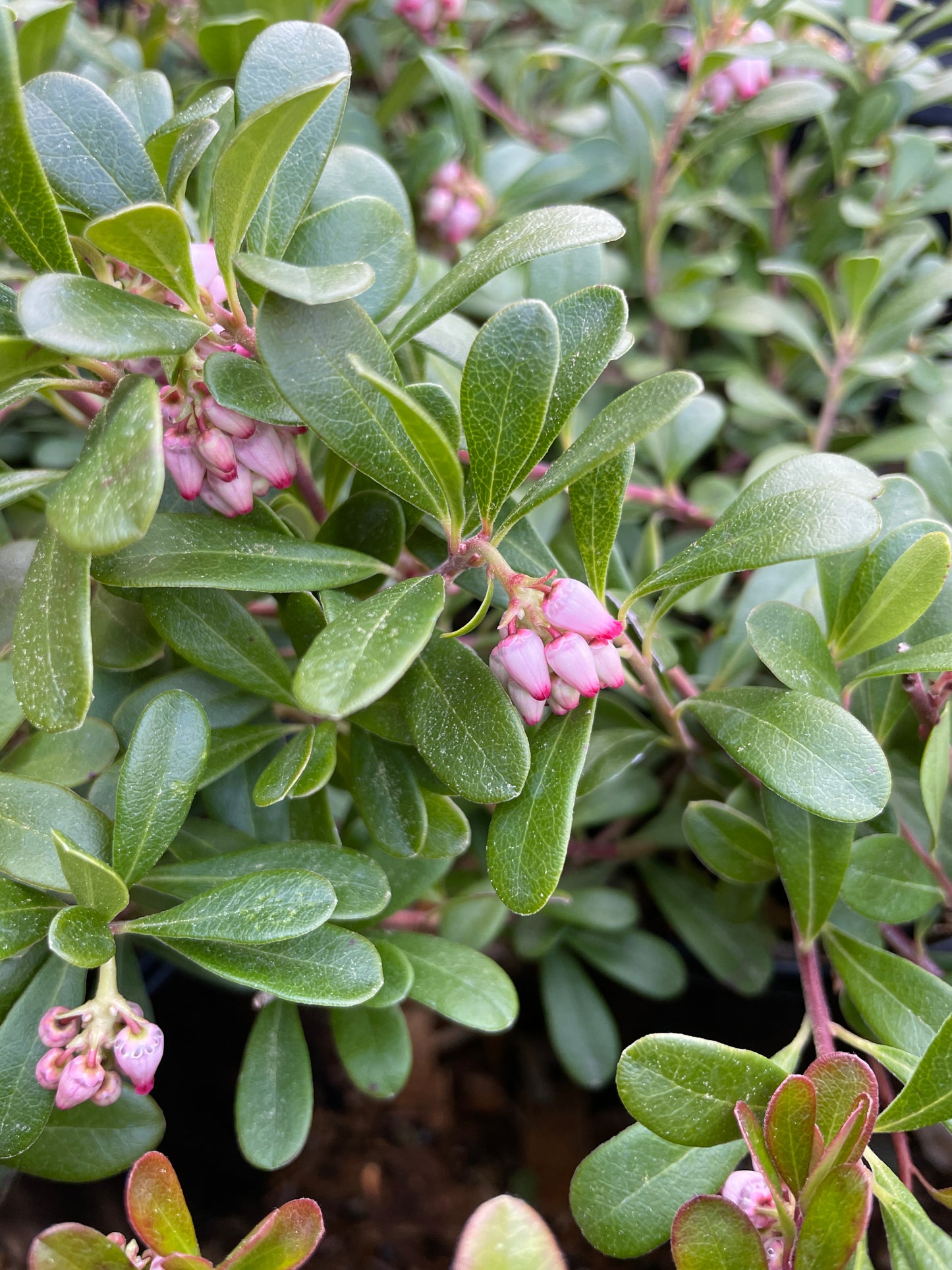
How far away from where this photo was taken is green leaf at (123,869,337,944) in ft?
1.72

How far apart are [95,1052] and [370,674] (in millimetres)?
319

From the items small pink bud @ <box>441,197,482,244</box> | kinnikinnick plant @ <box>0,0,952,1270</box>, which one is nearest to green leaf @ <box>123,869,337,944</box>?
kinnikinnick plant @ <box>0,0,952,1270</box>

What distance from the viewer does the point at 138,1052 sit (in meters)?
0.57

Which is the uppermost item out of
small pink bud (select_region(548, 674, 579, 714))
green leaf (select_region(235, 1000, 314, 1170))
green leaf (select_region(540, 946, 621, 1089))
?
small pink bud (select_region(548, 674, 579, 714))

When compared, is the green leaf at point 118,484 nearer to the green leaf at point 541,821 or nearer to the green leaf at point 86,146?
the green leaf at point 86,146

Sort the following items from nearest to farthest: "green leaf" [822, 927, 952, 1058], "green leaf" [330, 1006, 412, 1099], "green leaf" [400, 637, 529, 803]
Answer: "green leaf" [400, 637, 529, 803], "green leaf" [822, 927, 952, 1058], "green leaf" [330, 1006, 412, 1099]

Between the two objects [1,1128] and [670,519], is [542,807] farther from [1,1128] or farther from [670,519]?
[670,519]

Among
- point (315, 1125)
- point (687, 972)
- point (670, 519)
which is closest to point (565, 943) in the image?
point (687, 972)

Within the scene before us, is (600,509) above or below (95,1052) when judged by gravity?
above

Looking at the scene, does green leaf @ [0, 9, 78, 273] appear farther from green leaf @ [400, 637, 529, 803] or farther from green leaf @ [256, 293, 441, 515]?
green leaf @ [400, 637, 529, 803]

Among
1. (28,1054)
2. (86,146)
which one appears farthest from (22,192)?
(28,1054)

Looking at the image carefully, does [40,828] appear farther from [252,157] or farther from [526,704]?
[252,157]

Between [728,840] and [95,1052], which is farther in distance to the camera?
[728,840]

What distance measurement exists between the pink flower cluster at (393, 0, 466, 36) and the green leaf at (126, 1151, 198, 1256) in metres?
1.32
